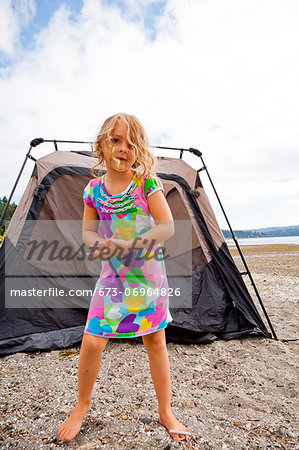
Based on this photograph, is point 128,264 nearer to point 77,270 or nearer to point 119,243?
point 119,243

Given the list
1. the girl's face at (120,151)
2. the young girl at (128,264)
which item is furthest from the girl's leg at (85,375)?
the girl's face at (120,151)

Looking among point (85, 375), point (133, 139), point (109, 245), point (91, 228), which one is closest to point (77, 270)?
point (91, 228)

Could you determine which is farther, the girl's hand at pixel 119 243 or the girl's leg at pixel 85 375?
the girl's leg at pixel 85 375

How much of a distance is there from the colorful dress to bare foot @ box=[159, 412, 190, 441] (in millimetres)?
592

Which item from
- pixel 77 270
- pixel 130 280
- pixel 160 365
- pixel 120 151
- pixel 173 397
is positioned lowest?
pixel 173 397

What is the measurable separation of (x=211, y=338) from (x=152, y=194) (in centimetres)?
223

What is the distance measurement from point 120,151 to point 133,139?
0.34ft

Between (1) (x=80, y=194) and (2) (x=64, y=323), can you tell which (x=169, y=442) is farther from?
(1) (x=80, y=194)

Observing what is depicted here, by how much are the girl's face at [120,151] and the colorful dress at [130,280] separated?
11 cm

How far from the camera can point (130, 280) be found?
1.60m

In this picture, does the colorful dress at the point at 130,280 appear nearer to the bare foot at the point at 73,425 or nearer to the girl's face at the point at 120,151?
the girl's face at the point at 120,151

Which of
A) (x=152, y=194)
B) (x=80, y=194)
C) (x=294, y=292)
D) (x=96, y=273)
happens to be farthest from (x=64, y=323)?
(x=294, y=292)

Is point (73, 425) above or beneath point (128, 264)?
beneath

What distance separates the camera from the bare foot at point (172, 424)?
62.7 inches
